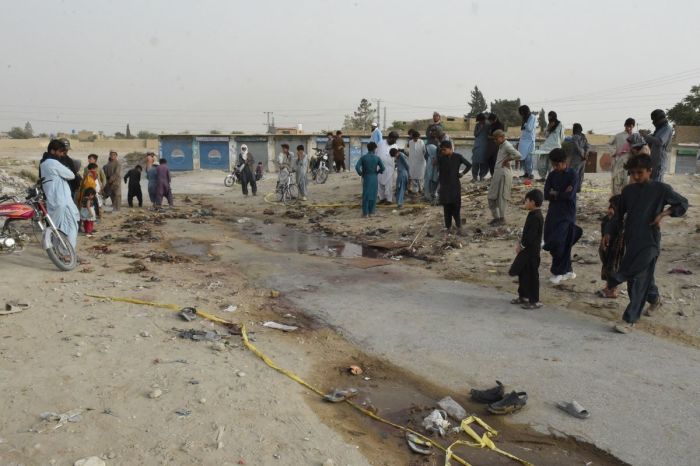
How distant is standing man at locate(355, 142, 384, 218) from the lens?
1258 cm

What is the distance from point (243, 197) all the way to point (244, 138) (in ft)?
60.3

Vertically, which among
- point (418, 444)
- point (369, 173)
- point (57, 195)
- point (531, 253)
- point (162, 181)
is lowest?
point (418, 444)

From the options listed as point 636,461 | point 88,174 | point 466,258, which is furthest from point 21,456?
point 88,174

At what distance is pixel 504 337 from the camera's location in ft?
16.9

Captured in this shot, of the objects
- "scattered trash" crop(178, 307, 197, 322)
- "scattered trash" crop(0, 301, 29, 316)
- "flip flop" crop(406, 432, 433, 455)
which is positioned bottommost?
"flip flop" crop(406, 432, 433, 455)

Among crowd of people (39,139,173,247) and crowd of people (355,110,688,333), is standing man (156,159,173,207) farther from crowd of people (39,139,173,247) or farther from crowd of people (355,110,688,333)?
crowd of people (355,110,688,333)

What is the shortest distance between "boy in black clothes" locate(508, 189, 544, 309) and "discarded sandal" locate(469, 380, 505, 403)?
2.13 m

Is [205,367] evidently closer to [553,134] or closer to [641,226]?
[641,226]

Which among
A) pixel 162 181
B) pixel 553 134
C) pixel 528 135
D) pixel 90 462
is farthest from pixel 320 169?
pixel 90 462

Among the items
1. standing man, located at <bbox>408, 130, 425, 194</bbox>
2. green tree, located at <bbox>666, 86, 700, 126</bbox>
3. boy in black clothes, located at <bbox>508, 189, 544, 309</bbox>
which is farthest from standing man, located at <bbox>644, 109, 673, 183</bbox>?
green tree, located at <bbox>666, 86, 700, 126</bbox>

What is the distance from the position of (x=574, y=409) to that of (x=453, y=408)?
0.78 meters

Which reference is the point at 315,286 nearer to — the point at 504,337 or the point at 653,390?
the point at 504,337

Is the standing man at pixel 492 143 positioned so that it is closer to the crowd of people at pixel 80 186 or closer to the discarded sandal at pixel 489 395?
the crowd of people at pixel 80 186

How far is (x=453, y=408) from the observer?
3.79m
